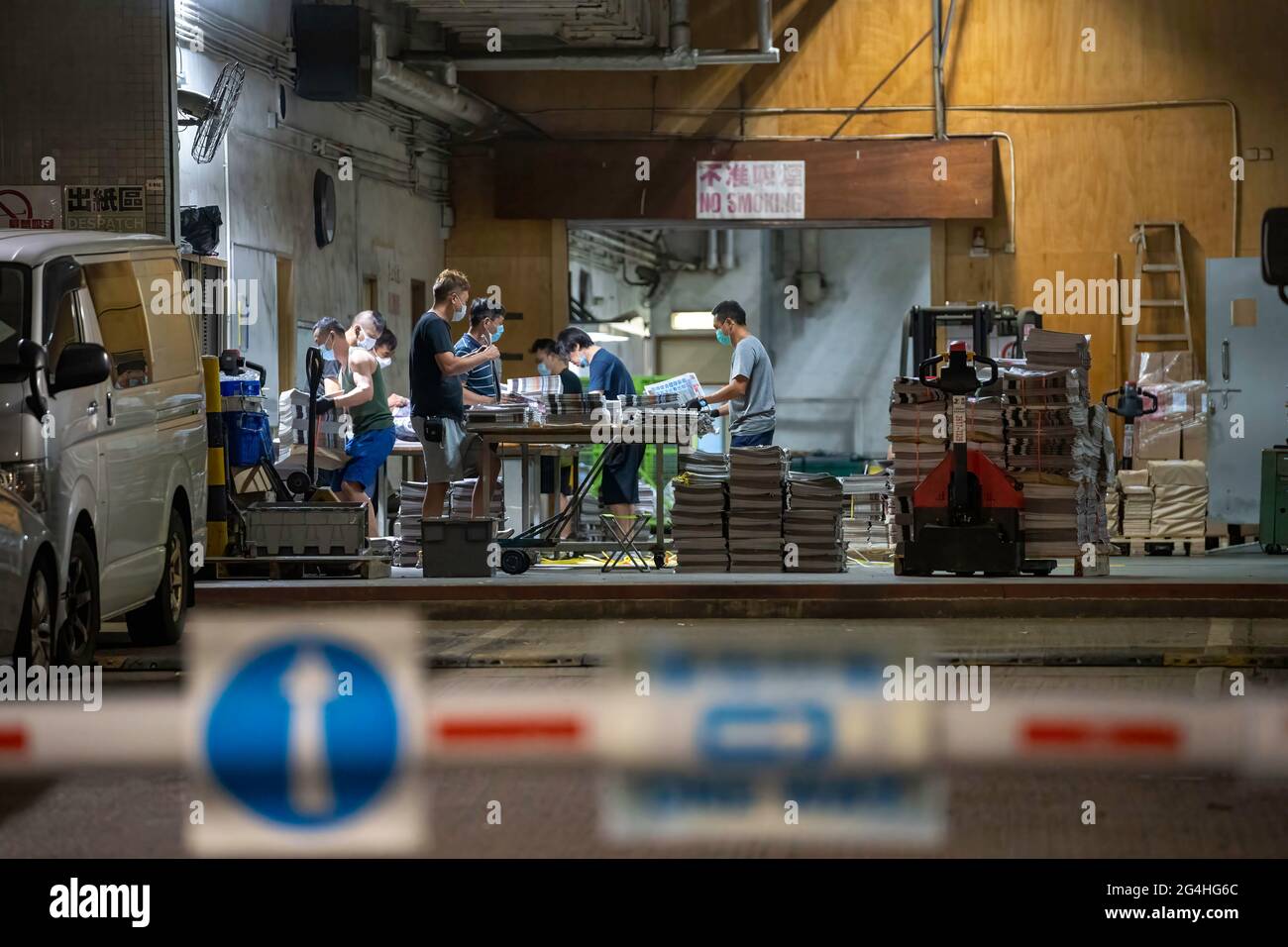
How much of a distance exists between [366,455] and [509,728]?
32.7 feet

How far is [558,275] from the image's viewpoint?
2405 centimetres

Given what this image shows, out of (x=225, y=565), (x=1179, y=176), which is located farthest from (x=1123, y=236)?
(x=225, y=565)

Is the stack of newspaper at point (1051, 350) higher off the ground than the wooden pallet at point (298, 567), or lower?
higher

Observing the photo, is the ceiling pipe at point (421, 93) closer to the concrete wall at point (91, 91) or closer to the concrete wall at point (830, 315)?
the concrete wall at point (91, 91)

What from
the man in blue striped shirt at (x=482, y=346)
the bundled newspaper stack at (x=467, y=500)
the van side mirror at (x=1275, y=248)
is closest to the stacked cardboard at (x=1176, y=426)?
the man in blue striped shirt at (x=482, y=346)

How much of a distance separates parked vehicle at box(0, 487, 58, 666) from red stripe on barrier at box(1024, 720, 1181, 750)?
3696 millimetres

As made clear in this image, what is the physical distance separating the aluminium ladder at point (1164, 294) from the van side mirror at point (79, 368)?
1606 centimetres

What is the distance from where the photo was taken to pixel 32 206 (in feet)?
43.9

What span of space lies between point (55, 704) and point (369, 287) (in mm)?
13478

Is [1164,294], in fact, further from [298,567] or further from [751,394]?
[298,567]

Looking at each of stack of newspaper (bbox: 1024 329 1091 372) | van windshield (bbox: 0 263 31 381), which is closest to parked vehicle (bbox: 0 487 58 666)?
van windshield (bbox: 0 263 31 381)

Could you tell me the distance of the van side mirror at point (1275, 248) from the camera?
33.5 ft

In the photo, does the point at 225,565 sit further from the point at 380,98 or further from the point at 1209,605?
the point at 380,98

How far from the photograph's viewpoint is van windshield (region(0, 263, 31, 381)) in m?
8.82
